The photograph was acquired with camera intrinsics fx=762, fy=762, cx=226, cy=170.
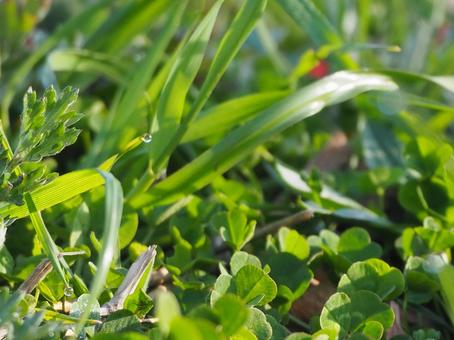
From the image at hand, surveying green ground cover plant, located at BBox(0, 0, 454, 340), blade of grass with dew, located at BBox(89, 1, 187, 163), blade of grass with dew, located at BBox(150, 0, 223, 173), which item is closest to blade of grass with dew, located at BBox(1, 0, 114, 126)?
green ground cover plant, located at BBox(0, 0, 454, 340)

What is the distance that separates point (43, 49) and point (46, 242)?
0.69m

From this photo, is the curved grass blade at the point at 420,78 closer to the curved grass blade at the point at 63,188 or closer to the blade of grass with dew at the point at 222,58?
the blade of grass with dew at the point at 222,58

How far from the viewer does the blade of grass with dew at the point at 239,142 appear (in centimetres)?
124

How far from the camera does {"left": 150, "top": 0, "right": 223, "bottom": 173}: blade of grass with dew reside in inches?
49.1

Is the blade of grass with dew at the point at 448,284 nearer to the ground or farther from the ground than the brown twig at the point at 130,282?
nearer to the ground

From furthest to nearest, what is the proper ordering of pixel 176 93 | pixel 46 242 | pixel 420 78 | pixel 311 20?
pixel 311 20
pixel 420 78
pixel 176 93
pixel 46 242

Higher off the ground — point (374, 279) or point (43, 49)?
point (43, 49)

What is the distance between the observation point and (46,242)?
1.04 metres

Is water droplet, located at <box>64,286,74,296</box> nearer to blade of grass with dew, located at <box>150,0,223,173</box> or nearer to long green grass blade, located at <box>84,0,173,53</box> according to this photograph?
blade of grass with dew, located at <box>150,0,223,173</box>

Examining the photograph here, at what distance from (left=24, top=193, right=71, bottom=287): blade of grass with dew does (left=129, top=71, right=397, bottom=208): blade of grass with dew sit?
240 millimetres

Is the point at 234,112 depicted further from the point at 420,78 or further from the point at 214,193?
the point at 420,78

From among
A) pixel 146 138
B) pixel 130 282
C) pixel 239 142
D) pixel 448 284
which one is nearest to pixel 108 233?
pixel 130 282

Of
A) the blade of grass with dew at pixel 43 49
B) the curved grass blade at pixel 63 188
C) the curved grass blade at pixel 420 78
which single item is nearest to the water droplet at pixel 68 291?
the curved grass blade at pixel 63 188

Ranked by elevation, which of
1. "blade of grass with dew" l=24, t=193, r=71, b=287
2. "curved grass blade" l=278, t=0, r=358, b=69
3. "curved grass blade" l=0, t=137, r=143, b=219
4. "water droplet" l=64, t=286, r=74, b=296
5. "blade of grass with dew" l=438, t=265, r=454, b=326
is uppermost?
"curved grass blade" l=278, t=0, r=358, b=69
